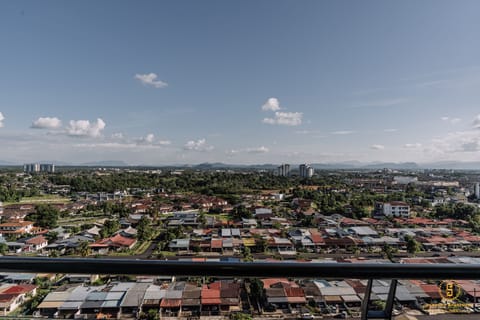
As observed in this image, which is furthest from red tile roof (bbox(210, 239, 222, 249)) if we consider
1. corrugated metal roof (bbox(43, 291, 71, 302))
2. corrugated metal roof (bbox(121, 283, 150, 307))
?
corrugated metal roof (bbox(43, 291, 71, 302))

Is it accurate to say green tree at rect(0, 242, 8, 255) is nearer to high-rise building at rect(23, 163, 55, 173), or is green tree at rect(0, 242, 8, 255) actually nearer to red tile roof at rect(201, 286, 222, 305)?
red tile roof at rect(201, 286, 222, 305)

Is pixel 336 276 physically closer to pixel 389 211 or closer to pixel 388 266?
pixel 388 266

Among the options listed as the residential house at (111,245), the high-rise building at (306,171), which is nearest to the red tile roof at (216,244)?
the residential house at (111,245)

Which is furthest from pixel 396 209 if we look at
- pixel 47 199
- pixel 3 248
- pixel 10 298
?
pixel 47 199

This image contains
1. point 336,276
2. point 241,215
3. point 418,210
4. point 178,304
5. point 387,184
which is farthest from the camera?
point 387,184

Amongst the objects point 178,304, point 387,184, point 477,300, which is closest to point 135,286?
point 178,304

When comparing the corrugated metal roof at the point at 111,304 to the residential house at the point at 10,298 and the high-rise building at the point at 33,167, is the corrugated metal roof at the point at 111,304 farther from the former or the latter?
the high-rise building at the point at 33,167

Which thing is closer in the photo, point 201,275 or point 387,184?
point 201,275

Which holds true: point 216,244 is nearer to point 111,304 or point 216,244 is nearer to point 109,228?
point 109,228
